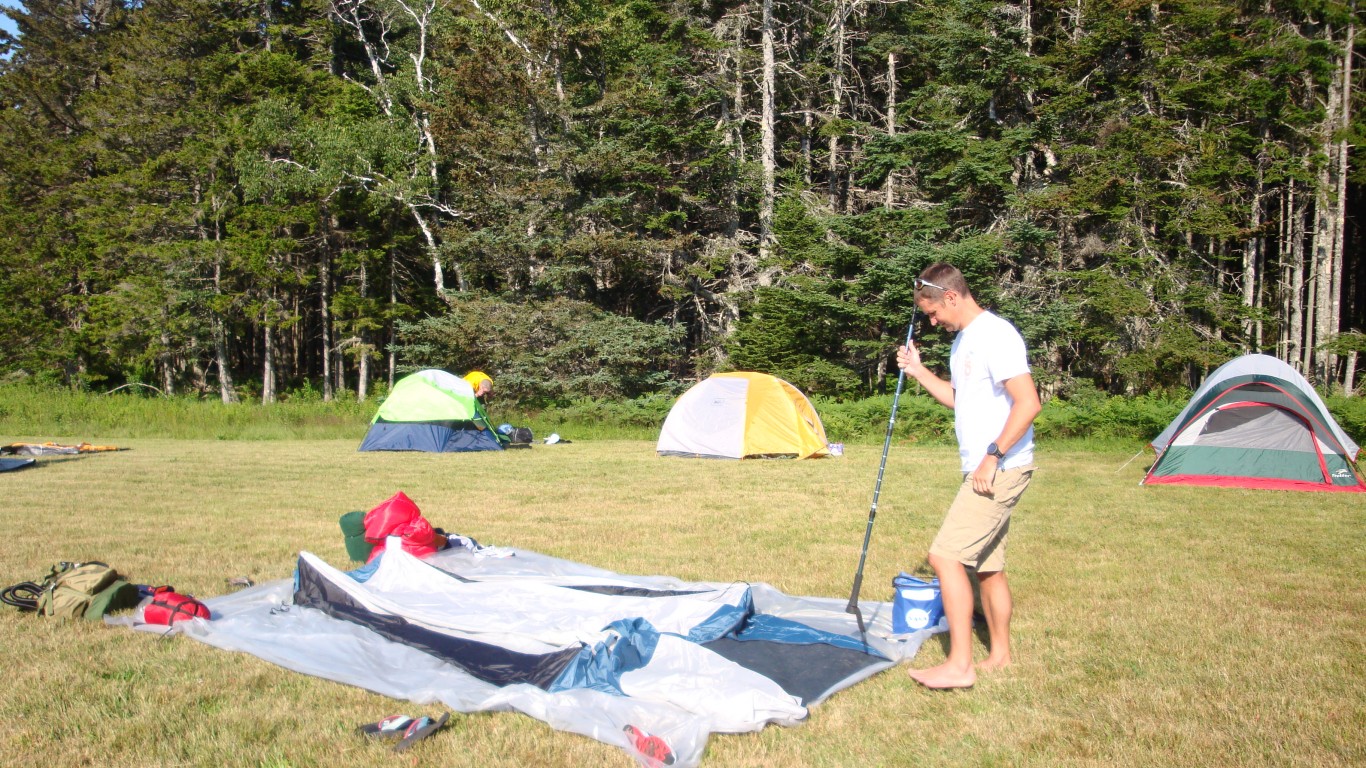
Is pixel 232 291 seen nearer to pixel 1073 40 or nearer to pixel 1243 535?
pixel 1073 40

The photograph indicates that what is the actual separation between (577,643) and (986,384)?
2161 millimetres

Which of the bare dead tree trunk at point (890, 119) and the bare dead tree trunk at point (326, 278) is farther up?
the bare dead tree trunk at point (890, 119)

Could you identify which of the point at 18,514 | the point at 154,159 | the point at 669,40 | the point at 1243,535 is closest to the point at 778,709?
the point at 1243,535

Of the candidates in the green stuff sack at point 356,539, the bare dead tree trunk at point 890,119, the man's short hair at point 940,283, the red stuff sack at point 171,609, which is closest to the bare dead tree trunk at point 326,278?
the bare dead tree trunk at point 890,119

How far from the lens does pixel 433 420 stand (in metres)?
14.9

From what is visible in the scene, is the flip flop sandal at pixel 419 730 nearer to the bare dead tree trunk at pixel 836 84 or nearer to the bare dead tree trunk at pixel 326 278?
the bare dead tree trunk at pixel 836 84

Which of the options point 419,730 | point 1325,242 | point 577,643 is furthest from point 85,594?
point 1325,242

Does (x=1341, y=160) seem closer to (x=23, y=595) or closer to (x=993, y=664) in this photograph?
(x=993, y=664)

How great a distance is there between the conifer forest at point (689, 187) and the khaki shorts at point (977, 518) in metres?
15.6

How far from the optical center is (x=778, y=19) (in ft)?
83.3

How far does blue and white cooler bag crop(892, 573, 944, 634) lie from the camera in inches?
184

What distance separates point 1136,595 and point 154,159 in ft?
99.9

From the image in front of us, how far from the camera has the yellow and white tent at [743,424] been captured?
1400 centimetres

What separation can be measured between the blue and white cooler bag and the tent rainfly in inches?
434
